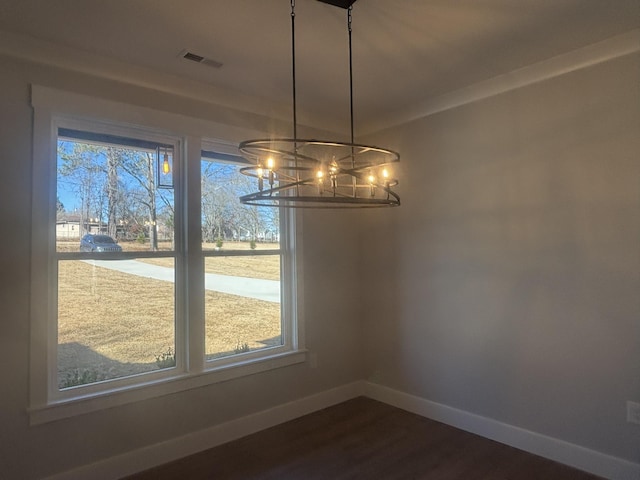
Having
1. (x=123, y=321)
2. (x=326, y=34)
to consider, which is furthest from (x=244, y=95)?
(x=123, y=321)

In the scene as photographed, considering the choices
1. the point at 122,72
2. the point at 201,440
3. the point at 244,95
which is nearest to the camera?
the point at 122,72

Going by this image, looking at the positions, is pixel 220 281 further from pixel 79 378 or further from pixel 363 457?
pixel 363 457

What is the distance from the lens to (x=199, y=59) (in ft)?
8.52

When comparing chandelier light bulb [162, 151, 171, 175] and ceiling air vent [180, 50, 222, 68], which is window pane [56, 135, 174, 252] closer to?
chandelier light bulb [162, 151, 171, 175]

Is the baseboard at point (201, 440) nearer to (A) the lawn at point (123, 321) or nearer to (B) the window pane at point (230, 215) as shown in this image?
(A) the lawn at point (123, 321)

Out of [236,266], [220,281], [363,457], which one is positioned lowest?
[363,457]

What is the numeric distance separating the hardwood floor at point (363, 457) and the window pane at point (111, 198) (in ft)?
5.07

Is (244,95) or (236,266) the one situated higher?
(244,95)

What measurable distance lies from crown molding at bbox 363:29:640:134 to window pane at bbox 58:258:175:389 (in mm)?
2381

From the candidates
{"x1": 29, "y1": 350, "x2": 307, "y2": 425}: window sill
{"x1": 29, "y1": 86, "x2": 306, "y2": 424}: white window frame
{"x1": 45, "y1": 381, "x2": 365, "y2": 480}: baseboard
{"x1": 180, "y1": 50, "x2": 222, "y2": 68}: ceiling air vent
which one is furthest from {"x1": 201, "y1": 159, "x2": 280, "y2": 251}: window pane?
{"x1": 45, "y1": 381, "x2": 365, "y2": 480}: baseboard

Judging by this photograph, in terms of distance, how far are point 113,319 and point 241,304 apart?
96 cm

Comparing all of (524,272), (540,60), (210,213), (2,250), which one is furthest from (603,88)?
(2,250)

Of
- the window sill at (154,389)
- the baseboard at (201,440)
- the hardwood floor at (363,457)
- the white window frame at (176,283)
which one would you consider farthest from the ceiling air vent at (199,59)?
the hardwood floor at (363,457)

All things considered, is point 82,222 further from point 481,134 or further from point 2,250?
point 481,134
